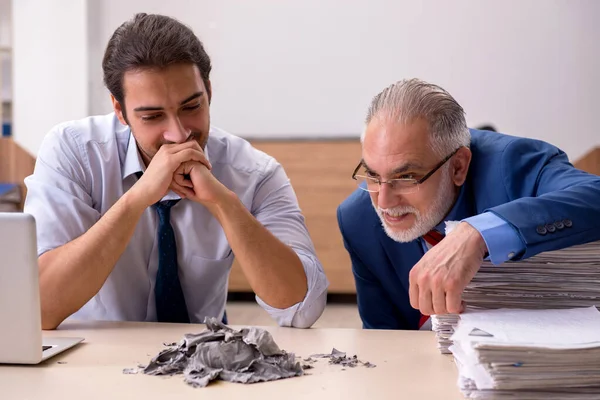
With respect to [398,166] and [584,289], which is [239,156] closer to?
[398,166]

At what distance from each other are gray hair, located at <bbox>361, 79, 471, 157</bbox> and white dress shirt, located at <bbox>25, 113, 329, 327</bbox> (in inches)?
15.2

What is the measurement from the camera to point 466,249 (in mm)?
1311

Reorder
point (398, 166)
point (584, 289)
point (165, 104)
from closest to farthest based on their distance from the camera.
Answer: point (584, 289)
point (398, 166)
point (165, 104)

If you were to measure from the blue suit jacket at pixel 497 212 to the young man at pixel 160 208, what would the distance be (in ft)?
0.48

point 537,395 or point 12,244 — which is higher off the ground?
point 12,244

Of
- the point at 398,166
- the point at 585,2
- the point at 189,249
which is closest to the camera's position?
the point at 398,166

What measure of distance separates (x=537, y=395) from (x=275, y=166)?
3.69 feet

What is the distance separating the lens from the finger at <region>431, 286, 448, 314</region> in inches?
50.5

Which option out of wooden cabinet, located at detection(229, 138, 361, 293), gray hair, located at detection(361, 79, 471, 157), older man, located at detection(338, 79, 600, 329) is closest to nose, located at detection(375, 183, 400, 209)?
older man, located at detection(338, 79, 600, 329)

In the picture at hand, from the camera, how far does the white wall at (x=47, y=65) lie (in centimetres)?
484

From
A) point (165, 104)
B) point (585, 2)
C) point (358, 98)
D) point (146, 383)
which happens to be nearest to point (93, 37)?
point (358, 98)

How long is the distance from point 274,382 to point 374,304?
0.76 meters

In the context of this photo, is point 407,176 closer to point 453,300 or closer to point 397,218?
point 397,218

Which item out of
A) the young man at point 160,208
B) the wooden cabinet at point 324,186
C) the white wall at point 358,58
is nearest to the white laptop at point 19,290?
the young man at point 160,208
